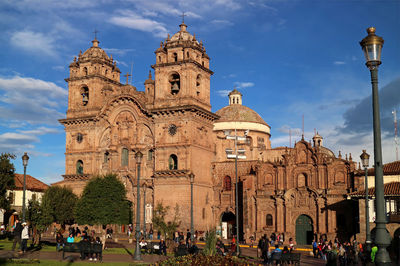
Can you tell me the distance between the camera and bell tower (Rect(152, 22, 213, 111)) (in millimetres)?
51250

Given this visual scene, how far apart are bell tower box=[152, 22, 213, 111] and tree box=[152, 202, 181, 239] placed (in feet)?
36.7

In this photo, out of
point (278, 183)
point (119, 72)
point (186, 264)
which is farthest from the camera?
point (119, 72)

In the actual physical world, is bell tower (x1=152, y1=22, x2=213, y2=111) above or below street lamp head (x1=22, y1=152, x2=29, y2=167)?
above

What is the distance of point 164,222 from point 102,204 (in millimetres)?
7313

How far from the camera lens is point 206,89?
5447cm

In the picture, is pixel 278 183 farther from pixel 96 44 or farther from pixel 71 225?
pixel 96 44

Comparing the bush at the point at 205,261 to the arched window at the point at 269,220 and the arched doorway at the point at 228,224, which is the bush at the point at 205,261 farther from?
the arched doorway at the point at 228,224

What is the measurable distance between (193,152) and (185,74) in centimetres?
848

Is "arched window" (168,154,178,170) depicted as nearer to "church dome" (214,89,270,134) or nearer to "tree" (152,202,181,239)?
"tree" (152,202,181,239)

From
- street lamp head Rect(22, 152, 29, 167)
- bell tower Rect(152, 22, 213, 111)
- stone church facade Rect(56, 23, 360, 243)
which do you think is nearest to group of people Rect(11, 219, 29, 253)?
street lamp head Rect(22, 152, 29, 167)

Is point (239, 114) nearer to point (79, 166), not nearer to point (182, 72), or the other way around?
point (182, 72)

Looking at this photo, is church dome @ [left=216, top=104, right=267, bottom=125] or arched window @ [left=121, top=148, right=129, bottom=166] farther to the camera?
church dome @ [left=216, top=104, right=267, bottom=125]

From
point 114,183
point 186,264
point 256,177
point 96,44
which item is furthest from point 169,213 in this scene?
point 186,264

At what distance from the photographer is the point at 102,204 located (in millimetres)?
45688
